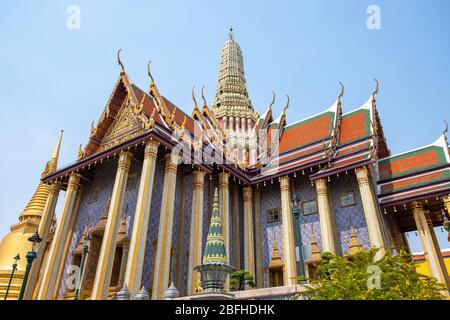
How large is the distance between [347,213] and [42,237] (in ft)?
41.7

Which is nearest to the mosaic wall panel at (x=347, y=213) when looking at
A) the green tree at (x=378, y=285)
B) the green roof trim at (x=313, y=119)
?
the green roof trim at (x=313, y=119)

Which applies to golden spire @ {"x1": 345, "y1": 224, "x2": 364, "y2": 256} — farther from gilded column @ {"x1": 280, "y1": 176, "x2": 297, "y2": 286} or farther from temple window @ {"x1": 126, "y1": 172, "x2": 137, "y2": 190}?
temple window @ {"x1": 126, "y1": 172, "x2": 137, "y2": 190}

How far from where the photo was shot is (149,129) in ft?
42.2

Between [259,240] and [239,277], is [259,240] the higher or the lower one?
the higher one

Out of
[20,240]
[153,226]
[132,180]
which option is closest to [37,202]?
[20,240]

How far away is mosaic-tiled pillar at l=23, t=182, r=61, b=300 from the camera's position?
13.7 metres

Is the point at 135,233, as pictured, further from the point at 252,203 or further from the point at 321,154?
the point at 321,154

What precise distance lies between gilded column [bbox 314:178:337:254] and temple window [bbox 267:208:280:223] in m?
2.21

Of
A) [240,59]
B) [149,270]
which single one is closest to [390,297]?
[149,270]

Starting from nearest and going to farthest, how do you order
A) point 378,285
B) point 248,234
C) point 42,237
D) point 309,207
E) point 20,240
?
point 378,285 → point 42,237 → point 309,207 → point 248,234 → point 20,240

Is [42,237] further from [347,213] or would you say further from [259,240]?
[347,213]

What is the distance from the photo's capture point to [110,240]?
11414 millimetres
